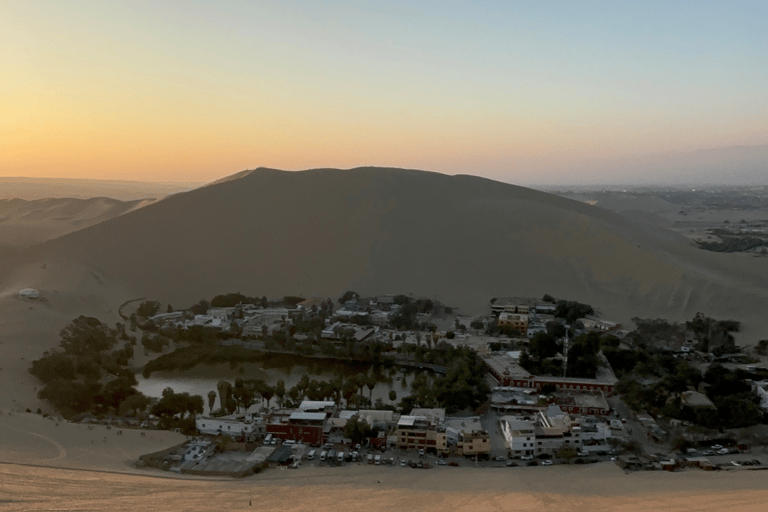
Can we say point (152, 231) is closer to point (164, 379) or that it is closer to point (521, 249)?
point (164, 379)

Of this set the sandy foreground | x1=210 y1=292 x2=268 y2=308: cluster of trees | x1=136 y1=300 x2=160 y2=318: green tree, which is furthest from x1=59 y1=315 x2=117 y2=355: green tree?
the sandy foreground

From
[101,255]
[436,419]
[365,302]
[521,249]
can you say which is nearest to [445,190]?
[521,249]

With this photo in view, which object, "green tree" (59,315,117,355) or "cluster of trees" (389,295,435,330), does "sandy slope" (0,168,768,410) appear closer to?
"green tree" (59,315,117,355)

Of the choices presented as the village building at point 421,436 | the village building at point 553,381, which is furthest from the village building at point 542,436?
the village building at point 553,381

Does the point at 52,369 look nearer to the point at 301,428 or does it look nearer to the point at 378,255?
the point at 301,428

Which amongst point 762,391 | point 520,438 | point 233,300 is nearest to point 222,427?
point 520,438
